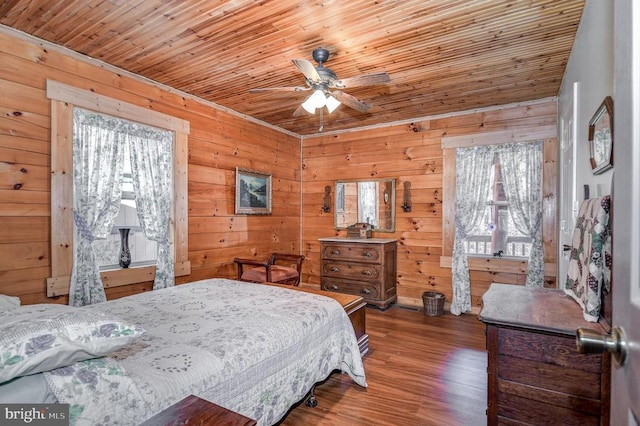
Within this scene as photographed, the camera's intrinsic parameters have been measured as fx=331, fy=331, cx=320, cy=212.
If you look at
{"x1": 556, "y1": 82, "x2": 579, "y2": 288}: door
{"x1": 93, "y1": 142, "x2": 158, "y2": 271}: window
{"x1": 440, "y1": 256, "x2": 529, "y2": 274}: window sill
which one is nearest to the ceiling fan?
{"x1": 556, "y1": 82, "x2": 579, "y2": 288}: door

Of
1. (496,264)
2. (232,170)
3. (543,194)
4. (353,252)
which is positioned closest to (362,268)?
(353,252)

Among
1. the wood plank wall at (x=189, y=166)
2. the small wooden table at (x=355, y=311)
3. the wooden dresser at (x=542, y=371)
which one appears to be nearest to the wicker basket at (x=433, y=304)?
the small wooden table at (x=355, y=311)

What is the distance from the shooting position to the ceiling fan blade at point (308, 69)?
2258mm

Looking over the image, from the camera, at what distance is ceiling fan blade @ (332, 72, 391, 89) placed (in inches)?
95.2

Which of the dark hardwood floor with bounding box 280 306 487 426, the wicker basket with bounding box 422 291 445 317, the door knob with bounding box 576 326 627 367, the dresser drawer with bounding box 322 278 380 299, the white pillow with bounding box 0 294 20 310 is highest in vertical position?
the door knob with bounding box 576 326 627 367

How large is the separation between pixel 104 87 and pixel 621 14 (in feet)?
11.5

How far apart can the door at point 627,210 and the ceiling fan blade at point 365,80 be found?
1.79 m

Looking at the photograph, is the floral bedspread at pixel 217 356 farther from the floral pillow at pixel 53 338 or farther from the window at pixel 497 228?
the window at pixel 497 228

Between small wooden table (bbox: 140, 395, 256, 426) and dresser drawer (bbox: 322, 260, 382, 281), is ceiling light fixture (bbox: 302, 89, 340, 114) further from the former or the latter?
dresser drawer (bbox: 322, 260, 382, 281)

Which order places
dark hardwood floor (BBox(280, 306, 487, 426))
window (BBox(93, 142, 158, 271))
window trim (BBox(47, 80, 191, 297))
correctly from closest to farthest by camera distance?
1. dark hardwood floor (BBox(280, 306, 487, 426))
2. window trim (BBox(47, 80, 191, 297))
3. window (BBox(93, 142, 158, 271))

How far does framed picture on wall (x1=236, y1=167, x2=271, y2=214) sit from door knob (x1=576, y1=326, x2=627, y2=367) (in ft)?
13.0

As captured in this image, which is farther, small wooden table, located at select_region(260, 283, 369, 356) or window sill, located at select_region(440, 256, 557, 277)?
window sill, located at select_region(440, 256, 557, 277)

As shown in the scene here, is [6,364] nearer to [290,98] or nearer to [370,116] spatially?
[290,98]

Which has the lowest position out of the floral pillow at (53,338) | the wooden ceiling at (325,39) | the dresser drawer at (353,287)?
the dresser drawer at (353,287)
